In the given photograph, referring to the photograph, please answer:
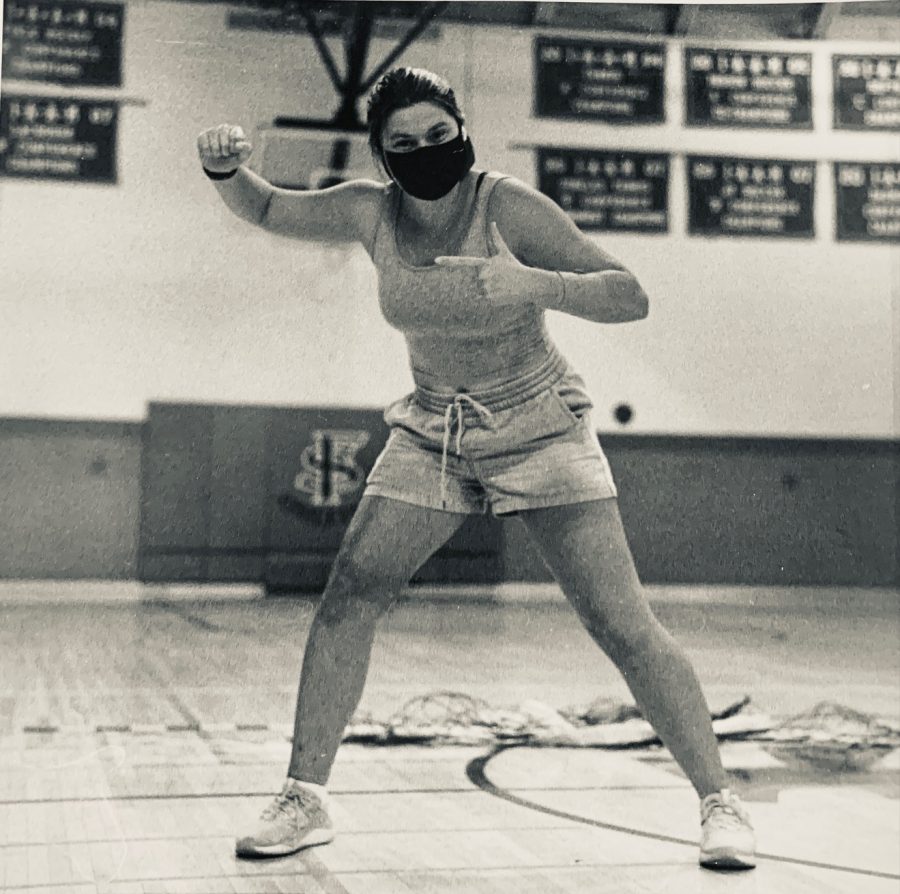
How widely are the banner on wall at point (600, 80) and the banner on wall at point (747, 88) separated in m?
0.10

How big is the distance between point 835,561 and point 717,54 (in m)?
3.60

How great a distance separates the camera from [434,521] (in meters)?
1.62

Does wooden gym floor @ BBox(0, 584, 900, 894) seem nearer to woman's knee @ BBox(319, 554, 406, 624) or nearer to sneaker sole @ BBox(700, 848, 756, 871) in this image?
sneaker sole @ BBox(700, 848, 756, 871)

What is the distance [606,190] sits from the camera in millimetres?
2645

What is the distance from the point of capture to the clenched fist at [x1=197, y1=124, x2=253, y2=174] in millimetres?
1532

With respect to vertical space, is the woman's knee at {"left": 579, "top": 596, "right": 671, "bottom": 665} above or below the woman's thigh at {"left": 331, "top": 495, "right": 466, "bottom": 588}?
below

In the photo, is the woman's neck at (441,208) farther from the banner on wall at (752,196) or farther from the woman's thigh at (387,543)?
the banner on wall at (752,196)

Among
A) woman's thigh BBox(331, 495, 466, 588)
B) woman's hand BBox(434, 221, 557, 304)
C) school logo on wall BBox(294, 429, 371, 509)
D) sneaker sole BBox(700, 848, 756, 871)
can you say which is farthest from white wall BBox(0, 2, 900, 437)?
sneaker sole BBox(700, 848, 756, 871)

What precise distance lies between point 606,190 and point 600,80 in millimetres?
256

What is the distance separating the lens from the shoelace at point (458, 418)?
1.60 metres

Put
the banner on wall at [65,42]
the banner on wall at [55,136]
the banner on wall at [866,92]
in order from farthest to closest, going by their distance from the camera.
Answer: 1. the banner on wall at [55,136]
2. the banner on wall at [866,92]
3. the banner on wall at [65,42]

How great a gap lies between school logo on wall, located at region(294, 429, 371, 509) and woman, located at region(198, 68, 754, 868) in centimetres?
395

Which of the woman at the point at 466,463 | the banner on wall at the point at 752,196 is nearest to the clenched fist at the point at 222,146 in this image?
the woman at the point at 466,463

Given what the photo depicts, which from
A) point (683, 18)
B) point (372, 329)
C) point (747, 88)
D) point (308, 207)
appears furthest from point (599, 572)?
point (372, 329)
